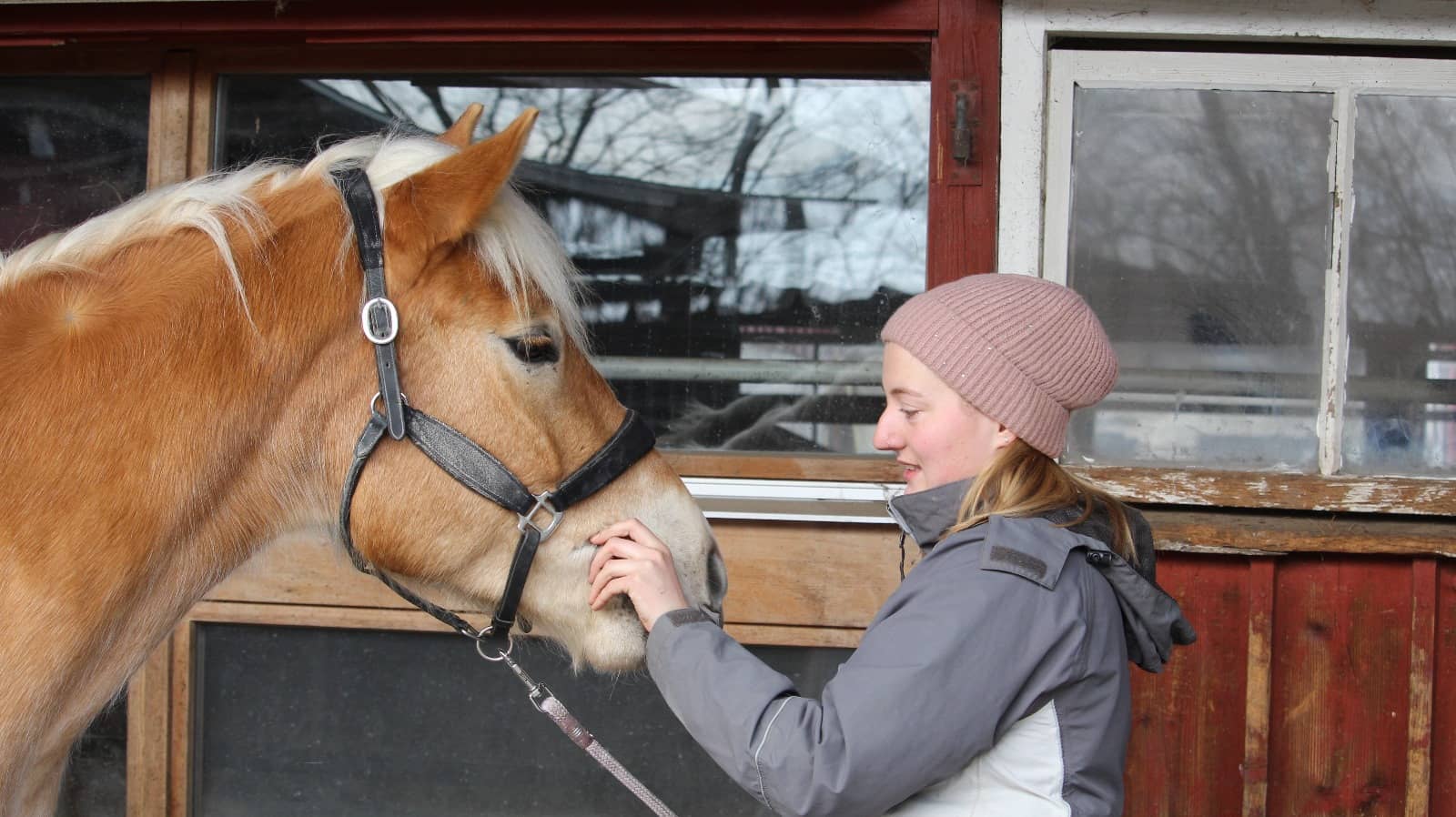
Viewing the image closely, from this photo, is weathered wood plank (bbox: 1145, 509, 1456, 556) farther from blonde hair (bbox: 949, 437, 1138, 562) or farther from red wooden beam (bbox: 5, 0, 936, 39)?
red wooden beam (bbox: 5, 0, 936, 39)

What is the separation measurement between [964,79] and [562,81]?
4.35 feet

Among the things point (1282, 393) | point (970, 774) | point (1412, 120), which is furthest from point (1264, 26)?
point (970, 774)

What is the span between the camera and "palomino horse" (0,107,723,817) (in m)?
1.33

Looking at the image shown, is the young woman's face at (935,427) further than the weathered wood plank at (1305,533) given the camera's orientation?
No

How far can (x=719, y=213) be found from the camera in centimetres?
321

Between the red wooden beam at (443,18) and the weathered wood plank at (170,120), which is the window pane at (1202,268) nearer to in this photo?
the red wooden beam at (443,18)

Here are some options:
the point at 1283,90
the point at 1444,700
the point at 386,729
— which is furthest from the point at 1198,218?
the point at 386,729

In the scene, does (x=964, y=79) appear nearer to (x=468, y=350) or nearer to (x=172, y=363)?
(x=468, y=350)

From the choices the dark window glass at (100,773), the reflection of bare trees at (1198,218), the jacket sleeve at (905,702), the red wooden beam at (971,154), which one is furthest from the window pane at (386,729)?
the jacket sleeve at (905,702)

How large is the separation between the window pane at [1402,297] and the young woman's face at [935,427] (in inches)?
73.1

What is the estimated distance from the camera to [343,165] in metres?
1.51

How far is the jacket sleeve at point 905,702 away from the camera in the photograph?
1.09m

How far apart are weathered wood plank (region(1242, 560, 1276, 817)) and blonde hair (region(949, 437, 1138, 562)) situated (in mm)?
1469

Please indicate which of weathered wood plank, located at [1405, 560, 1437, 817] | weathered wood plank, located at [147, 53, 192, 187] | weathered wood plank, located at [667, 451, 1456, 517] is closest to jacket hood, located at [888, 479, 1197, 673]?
weathered wood plank, located at [667, 451, 1456, 517]
